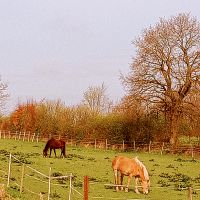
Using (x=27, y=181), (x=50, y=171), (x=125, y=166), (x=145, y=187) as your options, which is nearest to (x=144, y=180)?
(x=145, y=187)

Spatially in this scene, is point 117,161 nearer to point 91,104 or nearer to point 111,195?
point 111,195

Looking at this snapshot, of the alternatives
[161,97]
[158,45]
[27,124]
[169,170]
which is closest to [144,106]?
[161,97]

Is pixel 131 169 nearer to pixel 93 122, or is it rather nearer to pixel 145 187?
pixel 145 187

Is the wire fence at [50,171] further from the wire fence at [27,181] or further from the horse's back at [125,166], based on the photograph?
the horse's back at [125,166]

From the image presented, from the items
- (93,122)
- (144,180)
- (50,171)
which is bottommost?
(144,180)

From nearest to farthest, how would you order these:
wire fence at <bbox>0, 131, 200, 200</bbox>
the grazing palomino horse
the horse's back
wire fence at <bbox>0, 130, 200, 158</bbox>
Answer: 1. wire fence at <bbox>0, 131, 200, 200</bbox>
2. the grazing palomino horse
3. the horse's back
4. wire fence at <bbox>0, 130, 200, 158</bbox>

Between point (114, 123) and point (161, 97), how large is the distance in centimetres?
1039

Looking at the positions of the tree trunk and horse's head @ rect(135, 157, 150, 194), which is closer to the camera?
horse's head @ rect(135, 157, 150, 194)

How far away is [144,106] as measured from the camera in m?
50.0

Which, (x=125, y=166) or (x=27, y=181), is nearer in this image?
(x=27, y=181)

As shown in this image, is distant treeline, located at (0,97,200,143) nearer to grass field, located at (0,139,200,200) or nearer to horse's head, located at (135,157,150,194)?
grass field, located at (0,139,200,200)

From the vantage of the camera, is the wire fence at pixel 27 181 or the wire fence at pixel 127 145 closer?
the wire fence at pixel 27 181

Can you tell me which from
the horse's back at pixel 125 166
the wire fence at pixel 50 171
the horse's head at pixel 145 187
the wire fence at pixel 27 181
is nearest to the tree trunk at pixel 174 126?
the wire fence at pixel 50 171

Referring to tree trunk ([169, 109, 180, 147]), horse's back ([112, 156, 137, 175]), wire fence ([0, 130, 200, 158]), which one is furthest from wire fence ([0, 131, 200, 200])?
horse's back ([112, 156, 137, 175])
